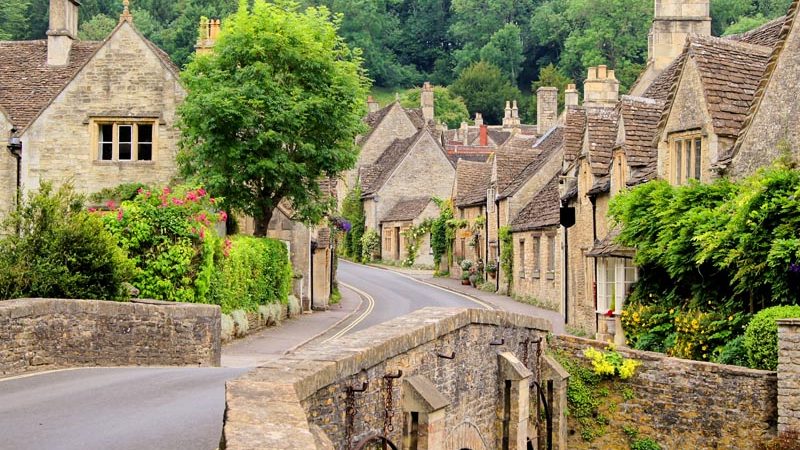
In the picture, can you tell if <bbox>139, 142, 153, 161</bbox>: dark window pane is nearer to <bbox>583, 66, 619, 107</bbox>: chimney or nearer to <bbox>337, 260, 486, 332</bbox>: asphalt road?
<bbox>337, 260, 486, 332</bbox>: asphalt road

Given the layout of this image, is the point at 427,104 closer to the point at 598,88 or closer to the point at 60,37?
the point at 598,88

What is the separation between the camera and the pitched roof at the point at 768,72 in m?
24.6

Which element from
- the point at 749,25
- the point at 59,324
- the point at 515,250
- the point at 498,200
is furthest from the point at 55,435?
the point at 749,25

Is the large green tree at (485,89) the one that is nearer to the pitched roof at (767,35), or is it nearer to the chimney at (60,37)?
the chimney at (60,37)

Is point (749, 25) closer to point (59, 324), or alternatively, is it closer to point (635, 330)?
point (635, 330)

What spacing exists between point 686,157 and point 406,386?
47.7 feet

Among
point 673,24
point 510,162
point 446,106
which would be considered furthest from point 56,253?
point 446,106

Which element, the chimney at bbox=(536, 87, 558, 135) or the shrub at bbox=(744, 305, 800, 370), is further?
the chimney at bbox=(536, 87, 558, 135)

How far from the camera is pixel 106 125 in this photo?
3700cm

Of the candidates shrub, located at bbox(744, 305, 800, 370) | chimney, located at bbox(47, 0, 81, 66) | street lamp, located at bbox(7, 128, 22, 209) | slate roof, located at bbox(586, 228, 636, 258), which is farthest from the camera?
chimney, located at bbox(47, 0, 81, 66)

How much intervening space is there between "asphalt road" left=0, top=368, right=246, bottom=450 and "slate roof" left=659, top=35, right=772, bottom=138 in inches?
504

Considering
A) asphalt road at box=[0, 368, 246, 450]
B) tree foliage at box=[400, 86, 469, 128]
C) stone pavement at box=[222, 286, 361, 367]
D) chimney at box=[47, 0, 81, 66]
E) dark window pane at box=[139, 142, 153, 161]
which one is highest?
tree foliage at box=[400, 86, 469, 128]

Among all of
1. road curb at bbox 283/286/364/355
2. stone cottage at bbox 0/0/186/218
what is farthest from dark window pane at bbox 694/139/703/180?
stone cottage at bbox 0/0/186/218

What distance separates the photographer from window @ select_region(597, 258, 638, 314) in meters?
28.6
